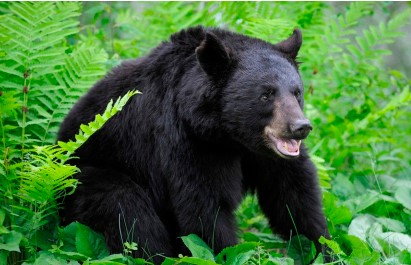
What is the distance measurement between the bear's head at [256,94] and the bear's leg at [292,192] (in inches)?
19.0

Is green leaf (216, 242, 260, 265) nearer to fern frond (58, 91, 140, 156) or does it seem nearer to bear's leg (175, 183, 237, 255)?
bear's leg (175, 183, 237, 255)

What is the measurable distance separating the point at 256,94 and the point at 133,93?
0.95 metres

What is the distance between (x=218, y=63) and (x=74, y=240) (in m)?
1.87

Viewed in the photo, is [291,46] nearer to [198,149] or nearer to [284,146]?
[284,146]

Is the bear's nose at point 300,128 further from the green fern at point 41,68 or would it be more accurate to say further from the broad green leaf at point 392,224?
the green fern at point 41,68

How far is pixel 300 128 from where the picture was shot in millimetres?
4988

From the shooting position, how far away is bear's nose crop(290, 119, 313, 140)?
16.3 feet

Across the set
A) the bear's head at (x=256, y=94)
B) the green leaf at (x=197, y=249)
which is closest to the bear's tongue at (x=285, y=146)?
the bear's head at (x=256, y=94)

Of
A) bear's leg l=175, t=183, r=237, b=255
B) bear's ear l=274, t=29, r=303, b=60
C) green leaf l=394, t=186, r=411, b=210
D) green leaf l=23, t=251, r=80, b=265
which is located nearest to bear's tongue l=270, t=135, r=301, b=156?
bear's leg l=175, t=183, r=237, b=255

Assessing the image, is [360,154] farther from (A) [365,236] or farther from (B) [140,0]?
(B) [140,0]

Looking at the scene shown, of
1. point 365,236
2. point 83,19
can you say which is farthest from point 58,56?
point 83,19

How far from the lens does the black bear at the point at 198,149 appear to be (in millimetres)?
5273

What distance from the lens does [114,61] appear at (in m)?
7.21

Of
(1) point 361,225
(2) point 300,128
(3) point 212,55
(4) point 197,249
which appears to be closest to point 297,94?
(2) point 300,128
